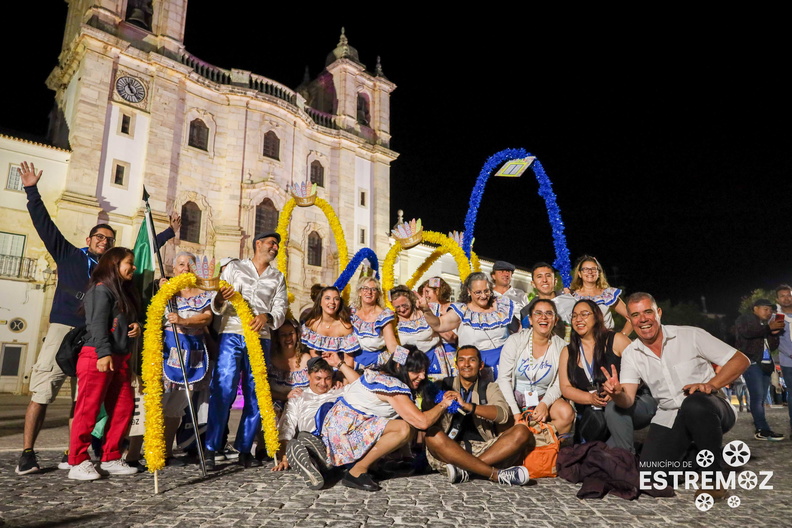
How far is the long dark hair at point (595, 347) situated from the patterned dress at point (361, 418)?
1779mm

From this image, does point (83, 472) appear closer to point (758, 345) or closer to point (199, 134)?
point (758, 345)

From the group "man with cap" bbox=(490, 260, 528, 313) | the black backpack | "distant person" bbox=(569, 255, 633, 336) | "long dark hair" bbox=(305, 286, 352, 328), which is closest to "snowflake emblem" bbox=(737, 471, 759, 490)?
"distant person" bbox=(569, 255, 633, 336)

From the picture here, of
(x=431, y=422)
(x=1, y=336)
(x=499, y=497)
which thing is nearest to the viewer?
(x=499, y=497)

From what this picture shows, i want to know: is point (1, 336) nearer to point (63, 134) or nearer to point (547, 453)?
point (63, 134)

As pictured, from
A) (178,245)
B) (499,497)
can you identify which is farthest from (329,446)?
(178,245)

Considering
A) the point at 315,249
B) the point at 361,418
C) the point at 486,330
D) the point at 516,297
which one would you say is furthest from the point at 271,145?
the point at 361,418

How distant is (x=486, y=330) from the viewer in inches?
242

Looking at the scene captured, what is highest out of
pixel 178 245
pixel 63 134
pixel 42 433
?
pixel 63 134

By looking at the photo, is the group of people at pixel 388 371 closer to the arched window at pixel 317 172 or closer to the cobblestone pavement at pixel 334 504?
the cobblestone pavement at pixel 334 504

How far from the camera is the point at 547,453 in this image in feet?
16.1

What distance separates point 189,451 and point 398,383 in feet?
10.0

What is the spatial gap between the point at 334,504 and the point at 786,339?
24.2 feet

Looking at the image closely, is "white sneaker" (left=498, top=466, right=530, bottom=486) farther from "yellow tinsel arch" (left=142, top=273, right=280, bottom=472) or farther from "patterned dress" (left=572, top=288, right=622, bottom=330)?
"patterned dress" (left=572, top=288, right=622, bottom=330)

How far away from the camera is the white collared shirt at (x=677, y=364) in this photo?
168 inches
